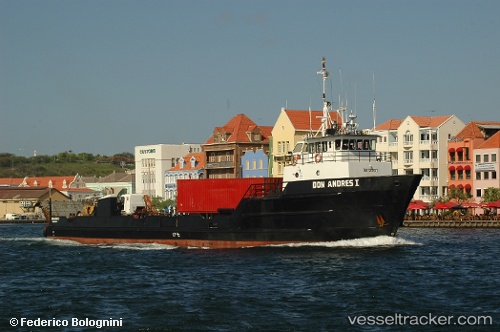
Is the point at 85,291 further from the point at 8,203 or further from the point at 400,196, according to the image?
the point at 8,203

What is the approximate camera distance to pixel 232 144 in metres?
121

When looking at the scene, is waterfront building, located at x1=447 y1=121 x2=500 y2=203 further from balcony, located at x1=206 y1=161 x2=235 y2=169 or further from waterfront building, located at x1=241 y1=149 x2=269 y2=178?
balcony, located at x1=206 y1=161 x2=235 y2=169

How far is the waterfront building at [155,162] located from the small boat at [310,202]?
86275mm

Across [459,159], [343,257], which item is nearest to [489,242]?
[343,257]

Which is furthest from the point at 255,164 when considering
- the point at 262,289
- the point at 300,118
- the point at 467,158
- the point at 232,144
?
the point at 262,289

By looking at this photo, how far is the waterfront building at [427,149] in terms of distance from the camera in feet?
344

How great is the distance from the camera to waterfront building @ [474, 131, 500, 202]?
98.6 m

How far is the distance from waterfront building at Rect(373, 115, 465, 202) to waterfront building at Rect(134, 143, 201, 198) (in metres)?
47.8

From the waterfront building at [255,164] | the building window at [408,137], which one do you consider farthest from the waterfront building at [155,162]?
the building window at [408,137]

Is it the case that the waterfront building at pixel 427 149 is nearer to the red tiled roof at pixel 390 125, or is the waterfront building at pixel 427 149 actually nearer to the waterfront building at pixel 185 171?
the red tiled roof at pixel 390 125

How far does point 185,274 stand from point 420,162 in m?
67.4

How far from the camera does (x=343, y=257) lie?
46219 millimetres

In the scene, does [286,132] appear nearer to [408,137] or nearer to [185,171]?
[408,137]

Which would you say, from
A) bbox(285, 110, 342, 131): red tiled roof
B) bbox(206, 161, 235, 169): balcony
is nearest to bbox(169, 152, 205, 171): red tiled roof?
bbox(206, 161, 235, 169): balcony
